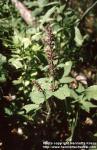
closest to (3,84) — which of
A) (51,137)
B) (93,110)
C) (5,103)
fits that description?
(5,103)

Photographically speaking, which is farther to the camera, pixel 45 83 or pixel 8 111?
pixel 8 111

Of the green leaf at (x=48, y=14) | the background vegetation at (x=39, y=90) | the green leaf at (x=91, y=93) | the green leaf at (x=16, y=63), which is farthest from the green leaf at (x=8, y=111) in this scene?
the green leaf at (x=48, y=14)

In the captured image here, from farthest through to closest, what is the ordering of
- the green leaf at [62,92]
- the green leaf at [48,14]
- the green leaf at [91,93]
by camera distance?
the green leaf at [48,14]
the green leaf at [91,93]
the green leaf at [62,92]

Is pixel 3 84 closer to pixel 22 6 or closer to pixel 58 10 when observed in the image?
pixel 58 10

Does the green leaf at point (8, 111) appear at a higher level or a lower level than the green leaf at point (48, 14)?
lower

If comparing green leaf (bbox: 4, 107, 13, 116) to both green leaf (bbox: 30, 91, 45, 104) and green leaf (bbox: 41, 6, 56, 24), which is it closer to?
green leaf (bbox: 30, 91, 45, 104)

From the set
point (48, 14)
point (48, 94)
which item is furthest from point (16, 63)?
point (48, 14)

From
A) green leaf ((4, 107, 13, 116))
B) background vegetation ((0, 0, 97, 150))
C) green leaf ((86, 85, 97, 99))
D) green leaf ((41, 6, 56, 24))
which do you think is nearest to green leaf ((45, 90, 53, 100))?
background vegetation ((0, 0, 97, 150))

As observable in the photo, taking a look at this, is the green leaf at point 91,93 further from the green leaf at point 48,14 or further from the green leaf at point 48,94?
the green leaf at point 48,14

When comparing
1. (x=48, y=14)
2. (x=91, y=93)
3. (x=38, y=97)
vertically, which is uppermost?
(x=48, y=14)

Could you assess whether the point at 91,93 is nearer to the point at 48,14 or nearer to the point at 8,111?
the point at 8,111

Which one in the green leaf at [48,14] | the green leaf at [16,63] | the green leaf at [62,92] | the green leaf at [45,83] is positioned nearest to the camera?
the green leaf at [62,92]
